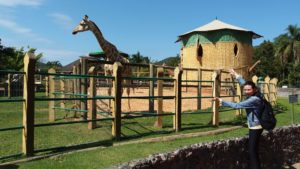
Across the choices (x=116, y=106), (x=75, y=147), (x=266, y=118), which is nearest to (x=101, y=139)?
(x=116, y=106)

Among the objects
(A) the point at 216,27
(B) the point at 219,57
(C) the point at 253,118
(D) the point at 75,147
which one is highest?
(A) the point at 216,27

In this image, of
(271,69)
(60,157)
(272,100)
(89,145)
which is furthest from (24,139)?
(271,69)

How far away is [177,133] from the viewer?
30.2 feet

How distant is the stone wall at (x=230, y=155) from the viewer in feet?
14.7

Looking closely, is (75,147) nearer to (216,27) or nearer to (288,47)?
(216,27)

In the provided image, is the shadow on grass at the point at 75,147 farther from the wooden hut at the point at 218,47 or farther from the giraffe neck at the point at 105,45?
the wooden hut at the point at 218,47

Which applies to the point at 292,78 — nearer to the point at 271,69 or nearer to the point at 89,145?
the point at 271,69

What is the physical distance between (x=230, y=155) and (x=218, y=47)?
68.5 ft

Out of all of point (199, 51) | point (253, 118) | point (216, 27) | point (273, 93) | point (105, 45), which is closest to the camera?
point (253, 118)

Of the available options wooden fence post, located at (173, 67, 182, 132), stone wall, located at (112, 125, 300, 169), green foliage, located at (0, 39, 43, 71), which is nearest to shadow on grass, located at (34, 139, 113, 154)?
wooden fence post, located at (173, 67, 182, 132)

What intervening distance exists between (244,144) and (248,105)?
2.23 feet

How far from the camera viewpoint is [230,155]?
240 inches

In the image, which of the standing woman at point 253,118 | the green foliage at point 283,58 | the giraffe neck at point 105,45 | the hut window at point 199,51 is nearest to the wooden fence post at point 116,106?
the standing woman at point 253,118

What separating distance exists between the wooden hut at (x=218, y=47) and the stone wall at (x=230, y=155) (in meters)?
17.5
